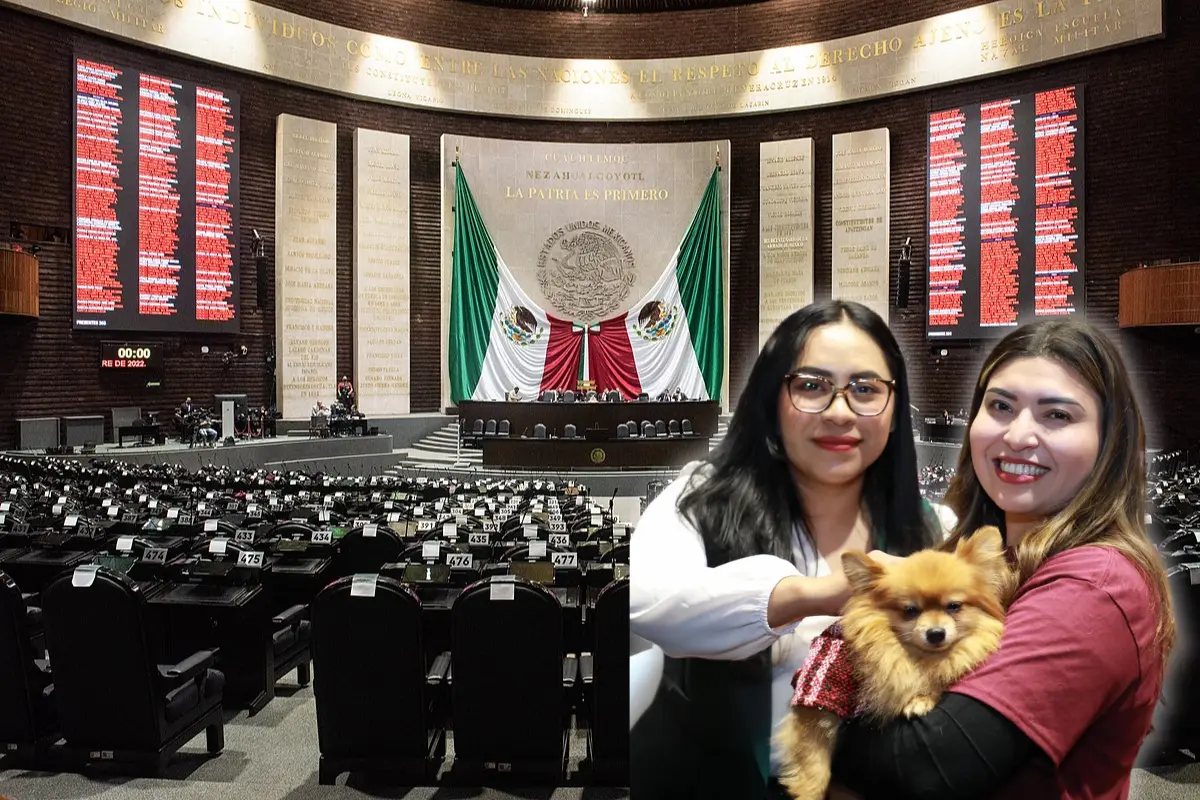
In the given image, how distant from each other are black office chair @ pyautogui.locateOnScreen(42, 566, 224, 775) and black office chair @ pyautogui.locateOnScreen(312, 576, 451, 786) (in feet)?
2.35

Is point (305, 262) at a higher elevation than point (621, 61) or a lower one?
lower

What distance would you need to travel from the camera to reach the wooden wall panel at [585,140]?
43.6 feet

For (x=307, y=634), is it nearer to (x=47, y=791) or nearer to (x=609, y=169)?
(x=47, y=791)

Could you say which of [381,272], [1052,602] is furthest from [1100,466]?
[381,272]

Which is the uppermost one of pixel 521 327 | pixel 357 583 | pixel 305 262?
pixel 305 262

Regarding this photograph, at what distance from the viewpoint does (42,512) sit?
6.40 metres

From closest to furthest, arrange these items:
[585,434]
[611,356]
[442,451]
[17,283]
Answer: [17,283] → [585,434] → [442,451] → [611,356]

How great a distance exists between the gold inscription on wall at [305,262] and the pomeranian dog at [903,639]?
1647cm

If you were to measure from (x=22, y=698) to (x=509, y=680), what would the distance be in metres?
2.12

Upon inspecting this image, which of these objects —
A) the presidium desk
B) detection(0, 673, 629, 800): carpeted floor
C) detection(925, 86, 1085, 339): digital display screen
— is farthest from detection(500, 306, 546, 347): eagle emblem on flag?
detection(0, 673, 629, 800): carpeted floor

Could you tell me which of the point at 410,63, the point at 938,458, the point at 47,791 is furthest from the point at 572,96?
the point at 938,458

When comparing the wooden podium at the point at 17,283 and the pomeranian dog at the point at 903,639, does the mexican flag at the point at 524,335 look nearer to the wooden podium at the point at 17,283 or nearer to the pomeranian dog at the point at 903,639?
→ the wooden podium at the point at 17,283

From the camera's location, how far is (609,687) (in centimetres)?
310

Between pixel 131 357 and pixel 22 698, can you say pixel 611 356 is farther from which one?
pixel 22 698
